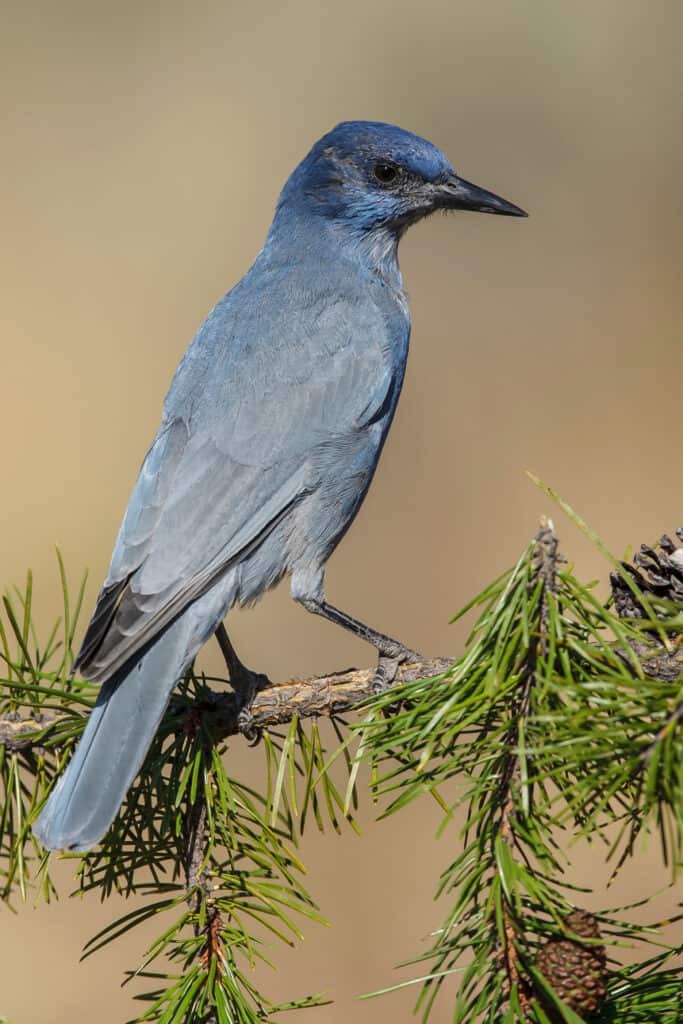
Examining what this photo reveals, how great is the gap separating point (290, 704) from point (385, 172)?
2.26 meters

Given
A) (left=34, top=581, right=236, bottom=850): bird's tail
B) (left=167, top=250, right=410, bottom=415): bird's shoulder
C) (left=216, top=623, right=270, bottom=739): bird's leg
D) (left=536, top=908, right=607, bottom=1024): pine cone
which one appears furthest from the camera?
(left=167, top=250, right=410, bottom=415): bird's shoulder

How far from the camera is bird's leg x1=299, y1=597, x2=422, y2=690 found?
256cm

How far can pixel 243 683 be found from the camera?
3137 mm

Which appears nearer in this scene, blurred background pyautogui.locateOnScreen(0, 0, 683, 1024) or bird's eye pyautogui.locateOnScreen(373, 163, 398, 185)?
bird's eye pyautogui.locateOnScreen(373, 163, 398, 185)

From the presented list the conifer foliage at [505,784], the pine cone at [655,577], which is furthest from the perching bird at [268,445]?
the pine cone at [655,577]

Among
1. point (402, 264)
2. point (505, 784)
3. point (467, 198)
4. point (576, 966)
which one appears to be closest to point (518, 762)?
point (505, 784)

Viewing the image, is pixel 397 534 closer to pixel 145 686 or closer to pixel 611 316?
pixel 611 316

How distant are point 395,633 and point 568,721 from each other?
13.2ft

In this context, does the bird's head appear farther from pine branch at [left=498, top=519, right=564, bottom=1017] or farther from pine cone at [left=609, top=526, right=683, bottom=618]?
pine branch at [left=498, top=519, right=564, bottom=1017]

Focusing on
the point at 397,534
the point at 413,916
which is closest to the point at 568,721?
the point at 413,916

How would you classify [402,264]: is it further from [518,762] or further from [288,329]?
[518,762]

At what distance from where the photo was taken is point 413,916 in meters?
5.05

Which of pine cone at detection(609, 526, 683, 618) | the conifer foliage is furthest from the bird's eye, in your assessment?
pine cone at detection(609, 526, 683, 618)

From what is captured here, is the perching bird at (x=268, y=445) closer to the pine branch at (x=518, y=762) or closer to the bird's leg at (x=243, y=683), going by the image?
the bird's leg at (x=243, y=683)
